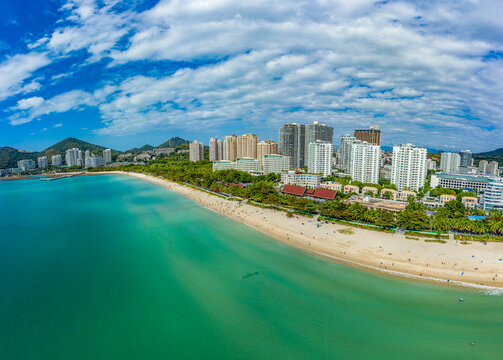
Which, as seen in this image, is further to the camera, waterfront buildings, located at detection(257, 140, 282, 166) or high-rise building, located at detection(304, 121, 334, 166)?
waterfront buildings, located at detection(257, 140, 282, 166)

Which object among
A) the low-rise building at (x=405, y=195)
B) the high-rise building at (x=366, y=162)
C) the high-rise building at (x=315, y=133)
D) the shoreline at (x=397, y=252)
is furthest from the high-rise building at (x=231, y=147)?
the shoreline at (x=397, y=252)

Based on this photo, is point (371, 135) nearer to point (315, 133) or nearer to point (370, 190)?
point (315, 133)

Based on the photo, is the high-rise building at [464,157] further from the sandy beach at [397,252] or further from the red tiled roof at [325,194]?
the sandy beach at [397,252]

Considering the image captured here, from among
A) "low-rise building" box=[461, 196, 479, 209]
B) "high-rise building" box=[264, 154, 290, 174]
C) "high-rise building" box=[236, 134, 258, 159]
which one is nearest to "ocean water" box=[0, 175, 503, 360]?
"low-rise building" box=[461, 196, 479, 209]

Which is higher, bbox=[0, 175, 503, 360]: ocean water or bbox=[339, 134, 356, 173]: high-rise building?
bbox=[339, 134, 356, 173]: high-rise building

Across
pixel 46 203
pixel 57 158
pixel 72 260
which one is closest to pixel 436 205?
pixel 72 260

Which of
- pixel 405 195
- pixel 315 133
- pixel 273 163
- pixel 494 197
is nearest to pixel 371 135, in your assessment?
pixel 315 133

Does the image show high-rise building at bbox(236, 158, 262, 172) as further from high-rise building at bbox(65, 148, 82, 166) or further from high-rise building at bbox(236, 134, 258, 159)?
high-rise building at bbox(65, 148, 82, 166)
